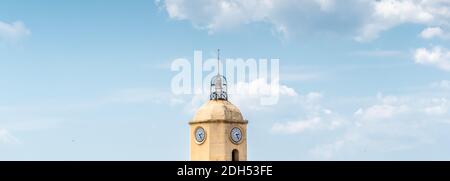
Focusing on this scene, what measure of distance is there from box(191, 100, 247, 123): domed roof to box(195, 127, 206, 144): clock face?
71 cm

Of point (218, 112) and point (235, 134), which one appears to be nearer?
point (218, 112)

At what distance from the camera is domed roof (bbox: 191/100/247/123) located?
78.1 metres

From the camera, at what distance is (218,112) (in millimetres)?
78188

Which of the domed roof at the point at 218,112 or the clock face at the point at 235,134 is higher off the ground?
the domed roof at the point at 218,112

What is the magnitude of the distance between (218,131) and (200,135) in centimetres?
153

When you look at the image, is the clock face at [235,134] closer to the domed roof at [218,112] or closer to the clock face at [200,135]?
the domed roof at [218,112]

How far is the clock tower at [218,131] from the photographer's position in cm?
7812

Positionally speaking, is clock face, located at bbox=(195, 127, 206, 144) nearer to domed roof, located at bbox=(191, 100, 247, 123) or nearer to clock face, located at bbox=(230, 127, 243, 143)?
domed roof, located at bbox=(191, 100, 247, 123)

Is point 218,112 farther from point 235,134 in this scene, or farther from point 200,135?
point 200,135

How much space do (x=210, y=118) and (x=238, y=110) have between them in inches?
97.6

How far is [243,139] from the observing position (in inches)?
3127
